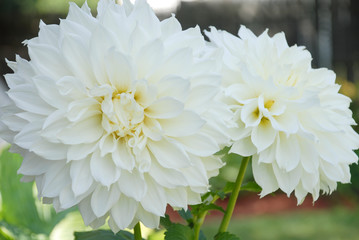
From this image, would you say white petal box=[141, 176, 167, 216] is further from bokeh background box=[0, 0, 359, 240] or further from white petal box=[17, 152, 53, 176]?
bokeh background box=[0, 0, 359, 240]

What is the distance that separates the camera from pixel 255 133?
26.0 inches

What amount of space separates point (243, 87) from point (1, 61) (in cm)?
679

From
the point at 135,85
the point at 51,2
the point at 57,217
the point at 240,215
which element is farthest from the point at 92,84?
the point at 51,2

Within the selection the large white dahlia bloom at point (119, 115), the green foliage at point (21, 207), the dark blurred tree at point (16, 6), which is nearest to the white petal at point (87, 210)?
the large white dahlia bloom at point (119, 115)

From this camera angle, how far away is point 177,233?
0.67 m

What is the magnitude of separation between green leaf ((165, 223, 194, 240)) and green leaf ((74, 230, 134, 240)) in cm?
14

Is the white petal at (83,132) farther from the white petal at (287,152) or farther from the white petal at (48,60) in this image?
the white petal at (287,152)

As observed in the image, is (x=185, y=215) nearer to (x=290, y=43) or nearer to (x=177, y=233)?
(x=177, y=233)

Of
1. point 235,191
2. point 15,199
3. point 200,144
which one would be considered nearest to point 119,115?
point 200,144

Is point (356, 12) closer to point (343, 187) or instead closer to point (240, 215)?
point (343, 187)

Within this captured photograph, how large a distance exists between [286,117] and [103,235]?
34 centimetres

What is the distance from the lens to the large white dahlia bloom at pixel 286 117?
2.16 ft

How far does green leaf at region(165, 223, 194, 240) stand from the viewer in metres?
0.66

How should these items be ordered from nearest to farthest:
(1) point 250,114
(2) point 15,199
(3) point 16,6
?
1. (1) point 250,114
2. (2) point 15,199
3. (3) point 16,6
